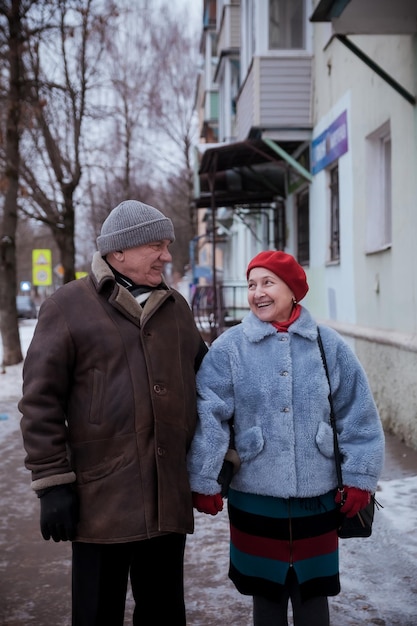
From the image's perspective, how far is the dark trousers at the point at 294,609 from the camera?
98.3 inches

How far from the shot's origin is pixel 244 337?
2.54 metres

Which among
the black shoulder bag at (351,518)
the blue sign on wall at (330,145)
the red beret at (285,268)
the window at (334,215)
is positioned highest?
the blue sign on wall at (330,145)

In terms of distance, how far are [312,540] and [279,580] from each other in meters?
0.17

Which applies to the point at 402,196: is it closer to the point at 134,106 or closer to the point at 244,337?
the point at 244,337

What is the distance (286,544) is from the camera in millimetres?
2471

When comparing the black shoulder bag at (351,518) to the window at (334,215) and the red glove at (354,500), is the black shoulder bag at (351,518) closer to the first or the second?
the red glove at (354,500)

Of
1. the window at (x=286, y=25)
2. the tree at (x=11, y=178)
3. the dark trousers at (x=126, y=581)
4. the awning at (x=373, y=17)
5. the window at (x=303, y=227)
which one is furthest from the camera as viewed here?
the tree at (x=11, y=178)

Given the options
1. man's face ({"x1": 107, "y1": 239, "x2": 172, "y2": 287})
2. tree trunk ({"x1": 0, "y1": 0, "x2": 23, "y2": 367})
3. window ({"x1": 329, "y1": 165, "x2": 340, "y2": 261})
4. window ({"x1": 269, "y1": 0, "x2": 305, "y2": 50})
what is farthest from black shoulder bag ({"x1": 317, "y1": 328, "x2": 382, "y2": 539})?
tree trunk ({"x1": 0, "y1": 0, "x2": 23, "y2": 367})

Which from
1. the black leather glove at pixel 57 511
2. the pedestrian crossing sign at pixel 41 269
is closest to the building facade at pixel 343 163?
the black leather glove at pixel 57 511

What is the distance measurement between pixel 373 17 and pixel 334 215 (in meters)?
4.06

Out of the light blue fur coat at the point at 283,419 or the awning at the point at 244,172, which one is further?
the awning at the point at 244,172

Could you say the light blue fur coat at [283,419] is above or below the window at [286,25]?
below

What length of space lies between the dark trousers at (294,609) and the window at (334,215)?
23.7ft

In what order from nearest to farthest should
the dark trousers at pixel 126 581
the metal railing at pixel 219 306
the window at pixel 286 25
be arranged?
the dark trousers at pixel 126 581, the window at pixel 286 25, the metal railing at pixel 219 306
